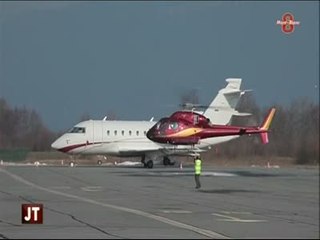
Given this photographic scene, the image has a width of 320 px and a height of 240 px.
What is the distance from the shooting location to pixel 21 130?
14.3 metres

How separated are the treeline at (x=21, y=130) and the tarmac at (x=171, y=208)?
1709 mm

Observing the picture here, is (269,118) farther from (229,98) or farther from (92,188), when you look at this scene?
(92,188)

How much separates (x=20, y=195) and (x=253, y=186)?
10.1 meters

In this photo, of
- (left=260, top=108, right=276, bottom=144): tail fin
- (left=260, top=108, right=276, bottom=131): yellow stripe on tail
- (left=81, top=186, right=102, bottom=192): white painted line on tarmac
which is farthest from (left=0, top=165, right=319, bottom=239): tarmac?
(left=260, top=108, right=276, bottom=131): yellow stripe on tail

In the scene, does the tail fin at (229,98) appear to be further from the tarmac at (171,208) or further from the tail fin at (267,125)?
the tail fin at (267,125)

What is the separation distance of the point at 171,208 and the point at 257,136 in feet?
40.7

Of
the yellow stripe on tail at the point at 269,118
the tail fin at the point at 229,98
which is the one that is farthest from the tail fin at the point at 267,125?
the tail fin at the point at 229,98

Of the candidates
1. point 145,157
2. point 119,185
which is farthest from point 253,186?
point 145,157

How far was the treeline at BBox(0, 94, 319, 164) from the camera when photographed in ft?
26.1

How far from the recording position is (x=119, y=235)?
15180mm

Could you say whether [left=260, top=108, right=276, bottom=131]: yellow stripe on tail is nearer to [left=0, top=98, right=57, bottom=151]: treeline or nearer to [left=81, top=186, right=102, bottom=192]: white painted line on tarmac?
[left=0, top=98, right=57, bottom=151]: treeline

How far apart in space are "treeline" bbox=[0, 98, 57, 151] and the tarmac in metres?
1.71

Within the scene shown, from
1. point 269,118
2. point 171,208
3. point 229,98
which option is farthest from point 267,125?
point 171,208

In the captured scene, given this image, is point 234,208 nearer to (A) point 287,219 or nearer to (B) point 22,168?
(A) point 287,219
